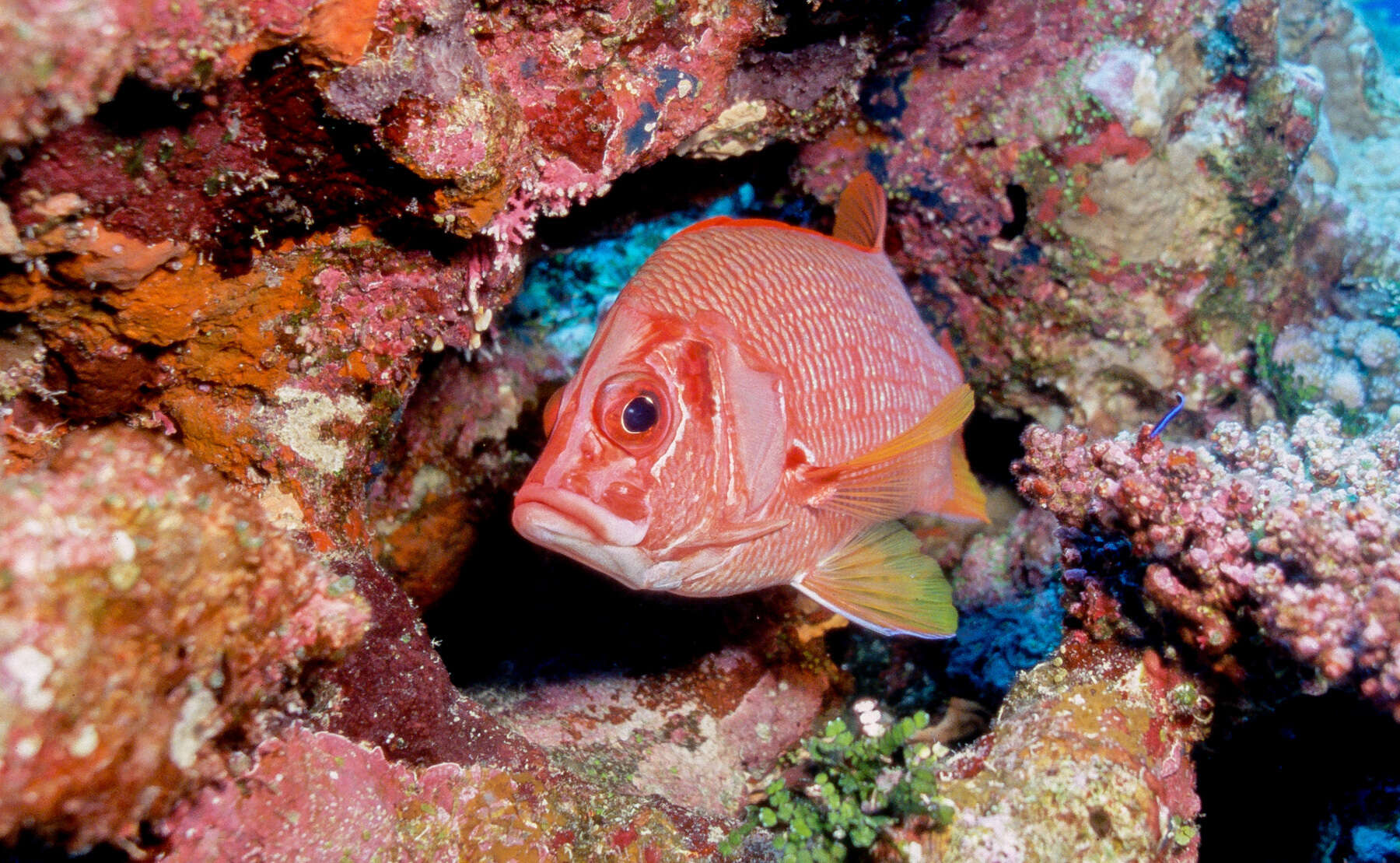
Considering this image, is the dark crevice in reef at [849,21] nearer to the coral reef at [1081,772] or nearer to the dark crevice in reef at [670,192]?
the dark crevice in reef at [670,192]

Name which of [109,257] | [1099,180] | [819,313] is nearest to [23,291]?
[109,257]

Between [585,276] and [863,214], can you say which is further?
[585,276]

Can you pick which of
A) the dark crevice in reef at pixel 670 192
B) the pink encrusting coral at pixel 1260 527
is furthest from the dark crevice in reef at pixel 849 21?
the pink encrusting coral at pixel 1260 527

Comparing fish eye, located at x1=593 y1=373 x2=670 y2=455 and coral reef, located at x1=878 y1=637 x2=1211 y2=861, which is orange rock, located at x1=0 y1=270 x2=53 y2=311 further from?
coral reef, located at x1=878 y1=637 x2=1211 y2=861

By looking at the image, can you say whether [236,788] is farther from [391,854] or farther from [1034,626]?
[1034,626]

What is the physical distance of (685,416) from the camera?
2359mm

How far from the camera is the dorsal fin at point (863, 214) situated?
3564 millimetres

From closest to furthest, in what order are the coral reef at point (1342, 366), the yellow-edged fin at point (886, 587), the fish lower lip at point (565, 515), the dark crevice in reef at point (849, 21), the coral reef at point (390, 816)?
the coral reef at point (390, 816), the fish lower lip at point (565, 515), the yellow-edged fin at point (886, 587), the dark crevice in reef at point (849, 21), the coral reef at point (1342, 366)

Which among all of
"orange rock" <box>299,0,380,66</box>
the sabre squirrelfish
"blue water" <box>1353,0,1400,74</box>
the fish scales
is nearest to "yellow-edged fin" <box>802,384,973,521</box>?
the sabre squirrelfish

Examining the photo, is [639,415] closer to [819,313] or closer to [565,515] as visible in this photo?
[565,515]

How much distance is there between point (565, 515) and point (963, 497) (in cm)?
235

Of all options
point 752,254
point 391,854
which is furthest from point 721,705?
point 752,254

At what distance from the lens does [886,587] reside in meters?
2.94

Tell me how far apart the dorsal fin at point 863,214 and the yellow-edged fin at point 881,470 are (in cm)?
112
